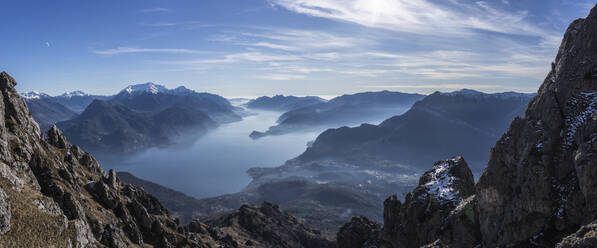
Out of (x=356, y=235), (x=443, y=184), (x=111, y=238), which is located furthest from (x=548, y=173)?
(x=356, y=235)

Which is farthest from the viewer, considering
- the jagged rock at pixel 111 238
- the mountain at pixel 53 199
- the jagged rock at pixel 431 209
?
the jagged rock at pixel 431 209

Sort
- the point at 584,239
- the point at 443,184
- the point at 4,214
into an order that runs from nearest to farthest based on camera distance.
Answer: the point at 584,239
the point at 4,214
the point at 443,184

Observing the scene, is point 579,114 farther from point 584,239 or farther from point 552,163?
point 584,239

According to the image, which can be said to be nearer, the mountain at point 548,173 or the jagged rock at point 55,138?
the mountain at point 548,173

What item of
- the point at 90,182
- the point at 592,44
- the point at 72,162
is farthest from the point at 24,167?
the point at 592,44

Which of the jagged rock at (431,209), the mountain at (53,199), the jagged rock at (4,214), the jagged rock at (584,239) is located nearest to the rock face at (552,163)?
the jagged rock at (584,239)

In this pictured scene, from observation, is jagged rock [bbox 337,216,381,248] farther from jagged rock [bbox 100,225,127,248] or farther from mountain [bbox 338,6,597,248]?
jagged rock [bbox 100,225,127,248]

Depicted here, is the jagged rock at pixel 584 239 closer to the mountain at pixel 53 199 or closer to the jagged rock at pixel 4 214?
the mountain at pixel 53 199
